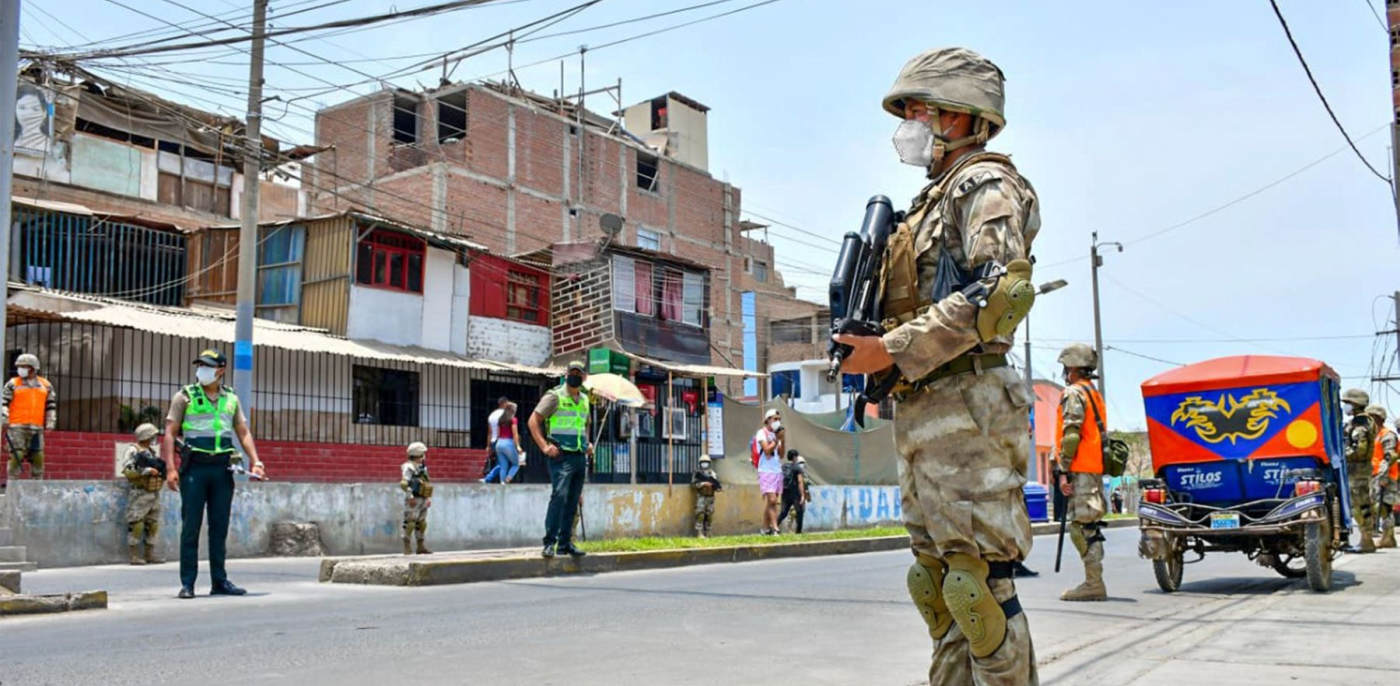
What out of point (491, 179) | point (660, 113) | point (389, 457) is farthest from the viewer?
point (660, 113)

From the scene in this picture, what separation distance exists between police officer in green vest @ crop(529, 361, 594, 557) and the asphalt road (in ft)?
2.65

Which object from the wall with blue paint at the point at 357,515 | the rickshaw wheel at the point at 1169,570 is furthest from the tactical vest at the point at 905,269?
the wall with blue paint at the point at 357,515

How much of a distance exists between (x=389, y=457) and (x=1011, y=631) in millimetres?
Answer: 21280

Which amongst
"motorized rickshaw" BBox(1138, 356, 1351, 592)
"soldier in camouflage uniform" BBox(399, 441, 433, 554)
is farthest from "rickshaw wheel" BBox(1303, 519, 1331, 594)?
"soldier in camouflage uniform" BBox(399, 441, 433, 554)

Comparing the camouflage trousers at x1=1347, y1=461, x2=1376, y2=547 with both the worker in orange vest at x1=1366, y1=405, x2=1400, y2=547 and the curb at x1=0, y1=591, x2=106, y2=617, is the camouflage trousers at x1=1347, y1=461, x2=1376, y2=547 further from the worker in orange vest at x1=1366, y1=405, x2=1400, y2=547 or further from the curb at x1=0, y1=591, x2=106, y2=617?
the curb at x1=0, y1=591, x2=106, y2=617

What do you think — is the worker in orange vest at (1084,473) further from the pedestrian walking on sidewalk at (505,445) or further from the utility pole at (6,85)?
the pedestrian walking on sidewalk at (505,445)

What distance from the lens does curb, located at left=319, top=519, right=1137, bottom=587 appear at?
10086 millimetres

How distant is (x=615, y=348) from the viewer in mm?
30500

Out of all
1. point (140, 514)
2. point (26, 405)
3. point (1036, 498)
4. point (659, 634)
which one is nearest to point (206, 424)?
point (659, 634)

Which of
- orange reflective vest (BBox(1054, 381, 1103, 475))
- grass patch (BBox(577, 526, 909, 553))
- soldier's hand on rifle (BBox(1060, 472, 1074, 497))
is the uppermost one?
orange reflective vest (BBox(1054, 381, 1103, 475))

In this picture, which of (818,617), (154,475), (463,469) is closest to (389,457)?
(463,469)

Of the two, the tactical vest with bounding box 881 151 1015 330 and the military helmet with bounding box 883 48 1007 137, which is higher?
the military helmet with bounding box 883 48 1007 137

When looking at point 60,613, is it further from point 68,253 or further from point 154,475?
point 68,253

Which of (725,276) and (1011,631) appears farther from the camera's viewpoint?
(725,276)
